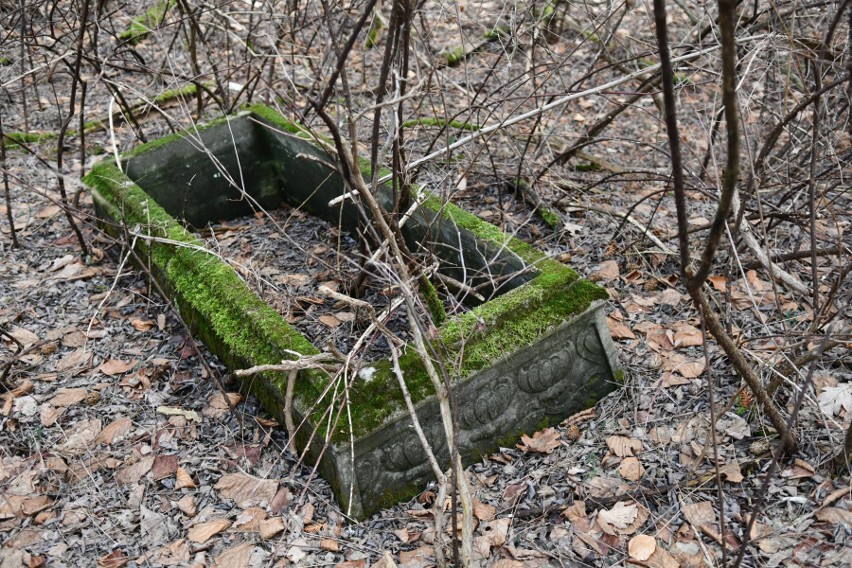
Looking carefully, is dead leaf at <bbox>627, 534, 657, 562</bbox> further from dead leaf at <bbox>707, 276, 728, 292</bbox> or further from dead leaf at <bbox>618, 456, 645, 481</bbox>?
dead leaf at <bbox>707, 276, 728, 292</bbox>

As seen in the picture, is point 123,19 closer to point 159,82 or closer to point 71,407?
point 159,82

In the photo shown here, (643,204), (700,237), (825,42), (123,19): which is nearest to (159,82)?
(123,19)

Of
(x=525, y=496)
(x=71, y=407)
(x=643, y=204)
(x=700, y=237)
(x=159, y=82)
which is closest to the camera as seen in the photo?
(x=525, y=496)

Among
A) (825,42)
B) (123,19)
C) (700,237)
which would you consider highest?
(123,19)

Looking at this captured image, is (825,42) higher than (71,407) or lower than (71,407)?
higher

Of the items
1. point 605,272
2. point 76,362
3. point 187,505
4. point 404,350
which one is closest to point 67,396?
point 76,362

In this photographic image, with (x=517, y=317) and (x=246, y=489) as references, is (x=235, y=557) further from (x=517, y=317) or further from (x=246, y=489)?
(x=517, y=317)

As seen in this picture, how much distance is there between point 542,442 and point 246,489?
3.99 feet

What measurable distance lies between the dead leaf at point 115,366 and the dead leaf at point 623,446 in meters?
2.24

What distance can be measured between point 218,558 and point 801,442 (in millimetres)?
2228

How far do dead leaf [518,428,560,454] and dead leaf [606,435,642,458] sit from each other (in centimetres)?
22

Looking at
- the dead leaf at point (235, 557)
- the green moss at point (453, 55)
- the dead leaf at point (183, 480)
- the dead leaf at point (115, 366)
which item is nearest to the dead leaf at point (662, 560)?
the dead leaf at point (235, 557)

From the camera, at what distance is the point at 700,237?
4.34 metres

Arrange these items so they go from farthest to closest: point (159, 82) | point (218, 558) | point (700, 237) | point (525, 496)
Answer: point (159, 82)
point (700, 237)
point (525, 496)
point (218, 558)
